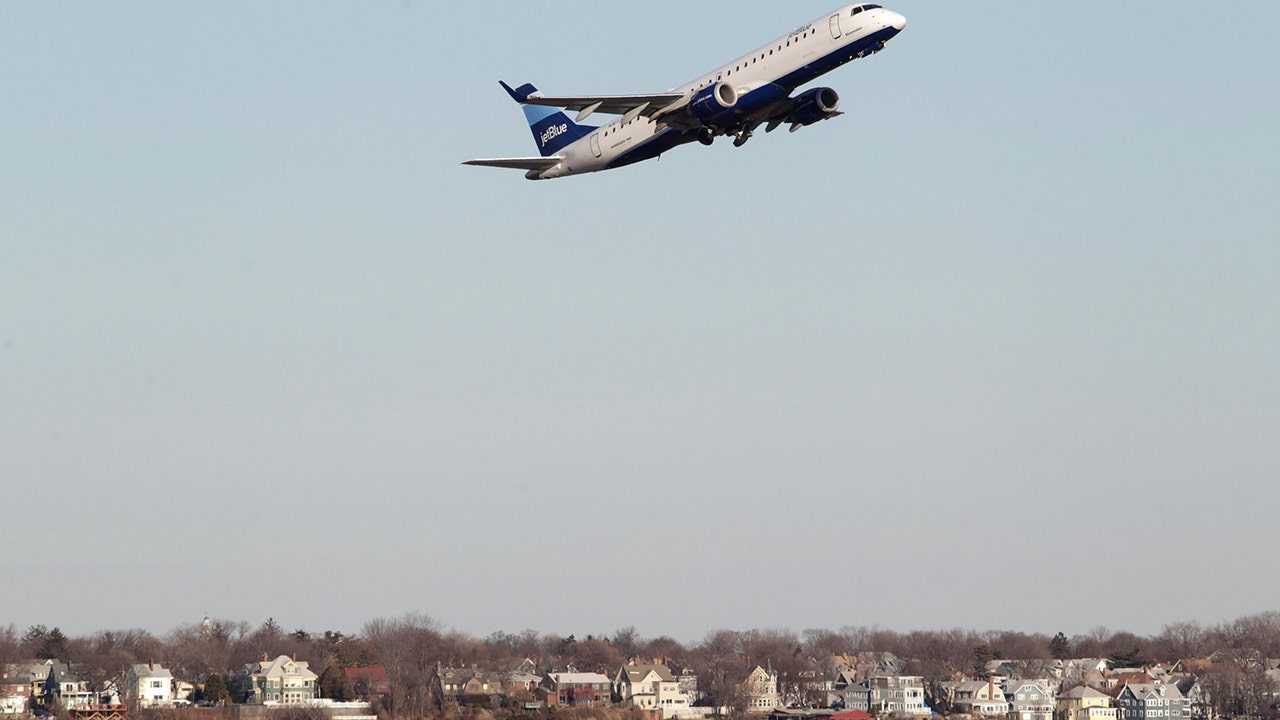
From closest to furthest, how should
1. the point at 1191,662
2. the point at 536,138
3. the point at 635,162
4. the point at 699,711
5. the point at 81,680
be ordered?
the point at 635,162, the point at 536,138, the point at 81,680, the point at 699,711, the point at 1191,662

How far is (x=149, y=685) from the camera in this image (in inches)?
5610

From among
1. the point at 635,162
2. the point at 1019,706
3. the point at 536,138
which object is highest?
the point at 536,138

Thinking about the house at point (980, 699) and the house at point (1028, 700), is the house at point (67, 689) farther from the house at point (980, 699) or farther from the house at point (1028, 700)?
the house at point (1028, 700)

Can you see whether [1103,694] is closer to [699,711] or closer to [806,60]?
[699,711]

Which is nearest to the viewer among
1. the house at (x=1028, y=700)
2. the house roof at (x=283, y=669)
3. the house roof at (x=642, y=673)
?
the house roof at (x=283, y=669)

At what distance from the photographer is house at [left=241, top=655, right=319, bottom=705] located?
143 m

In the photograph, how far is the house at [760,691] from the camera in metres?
163

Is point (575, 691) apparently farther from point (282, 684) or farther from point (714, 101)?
point (714, 101)

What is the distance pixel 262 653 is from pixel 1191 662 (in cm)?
10657

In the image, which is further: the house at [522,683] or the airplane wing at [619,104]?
the house at [522,683]

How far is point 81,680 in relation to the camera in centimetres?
14900

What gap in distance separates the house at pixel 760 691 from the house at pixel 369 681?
116 feet

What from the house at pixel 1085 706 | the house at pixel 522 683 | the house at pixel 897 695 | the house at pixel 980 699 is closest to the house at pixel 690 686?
the house at pixel 522 683

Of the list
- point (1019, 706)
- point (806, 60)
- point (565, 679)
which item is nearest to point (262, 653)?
point (565, 679)
